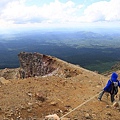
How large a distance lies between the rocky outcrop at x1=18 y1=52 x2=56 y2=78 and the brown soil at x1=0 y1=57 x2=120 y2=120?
691 inches

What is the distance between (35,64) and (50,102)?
96.2 ft

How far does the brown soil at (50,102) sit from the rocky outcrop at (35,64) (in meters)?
17.6

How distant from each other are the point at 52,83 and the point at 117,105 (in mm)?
5078

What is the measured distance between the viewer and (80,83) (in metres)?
17.0

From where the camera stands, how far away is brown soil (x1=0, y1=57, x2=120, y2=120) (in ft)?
34.2

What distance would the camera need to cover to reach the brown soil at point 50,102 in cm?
1043

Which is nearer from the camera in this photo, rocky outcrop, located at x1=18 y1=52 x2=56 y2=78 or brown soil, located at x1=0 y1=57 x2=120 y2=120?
brown soil, located at x1=0 y1=57 x2=120 y2=120

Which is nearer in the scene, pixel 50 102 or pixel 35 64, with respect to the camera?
pixel 50 102

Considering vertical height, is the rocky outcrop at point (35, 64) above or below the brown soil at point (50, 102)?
below

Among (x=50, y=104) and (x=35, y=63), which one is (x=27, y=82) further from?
(x=35, y=63)

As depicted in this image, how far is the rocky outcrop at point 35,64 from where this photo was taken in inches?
1373

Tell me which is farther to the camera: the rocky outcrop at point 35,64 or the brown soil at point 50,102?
the rocky outcrop at point 35,64

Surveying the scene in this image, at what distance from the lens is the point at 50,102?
11695mm

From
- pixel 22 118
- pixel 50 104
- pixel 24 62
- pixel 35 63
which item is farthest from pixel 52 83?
pixel 24 62
